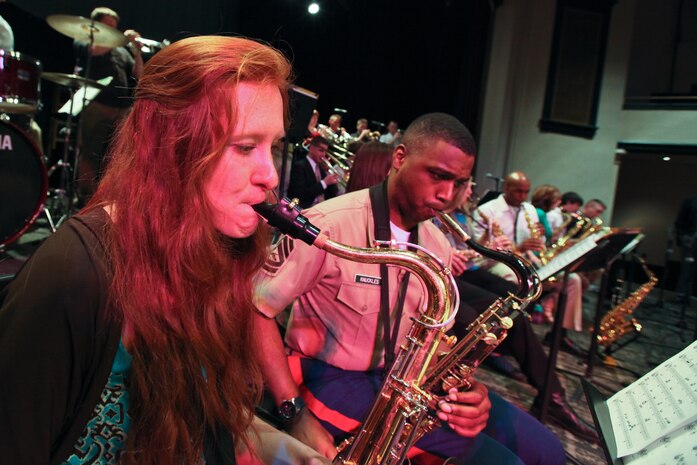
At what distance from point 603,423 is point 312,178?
4.87 m

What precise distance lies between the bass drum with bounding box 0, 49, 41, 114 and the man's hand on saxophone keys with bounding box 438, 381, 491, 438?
3.59m

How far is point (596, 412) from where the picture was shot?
4.28ft

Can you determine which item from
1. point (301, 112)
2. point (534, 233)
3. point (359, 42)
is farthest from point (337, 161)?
point (359, 42)

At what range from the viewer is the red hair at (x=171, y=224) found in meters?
0.99

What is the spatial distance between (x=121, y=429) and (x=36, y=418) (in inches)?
9.3

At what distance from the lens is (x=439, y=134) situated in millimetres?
2281

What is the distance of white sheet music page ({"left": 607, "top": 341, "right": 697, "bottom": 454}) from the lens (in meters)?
1.08

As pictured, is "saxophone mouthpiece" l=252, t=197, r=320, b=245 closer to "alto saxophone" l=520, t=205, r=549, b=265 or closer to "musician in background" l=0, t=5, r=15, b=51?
"musician in background" l=0, t=5, r=15, b=51

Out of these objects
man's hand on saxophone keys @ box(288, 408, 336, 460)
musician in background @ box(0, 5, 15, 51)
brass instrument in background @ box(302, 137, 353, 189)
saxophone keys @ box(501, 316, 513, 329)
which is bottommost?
man's hand on saxophone keys @ box(288, 408, 336, 460)

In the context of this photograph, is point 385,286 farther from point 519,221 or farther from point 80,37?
point 80,37

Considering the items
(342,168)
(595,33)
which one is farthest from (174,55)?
(595,33)

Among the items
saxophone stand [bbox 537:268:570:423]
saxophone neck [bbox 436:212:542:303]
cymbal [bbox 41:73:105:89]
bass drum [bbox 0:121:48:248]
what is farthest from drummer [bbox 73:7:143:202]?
saxophone stand [bbox 537:268:570:423]

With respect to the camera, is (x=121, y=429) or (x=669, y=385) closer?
(x=121, y=429)

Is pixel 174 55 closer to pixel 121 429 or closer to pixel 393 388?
pixel 121 429
